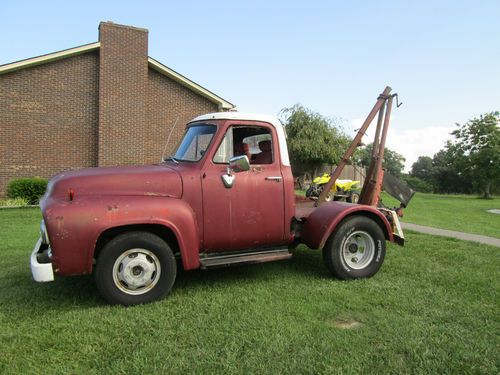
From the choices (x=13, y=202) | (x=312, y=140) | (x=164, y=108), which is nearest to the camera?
(x=13, y=202)

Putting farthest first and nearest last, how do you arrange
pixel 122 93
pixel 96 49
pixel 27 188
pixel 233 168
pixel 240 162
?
pixel 122 93
pixel 96 49
pixel 27 188
pixel 233 168
pixel 240 162

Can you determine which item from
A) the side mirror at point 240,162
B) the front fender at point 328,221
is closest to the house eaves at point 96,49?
the front fender at point 328,221

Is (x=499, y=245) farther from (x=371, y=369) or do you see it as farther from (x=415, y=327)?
(x=371, y=369)

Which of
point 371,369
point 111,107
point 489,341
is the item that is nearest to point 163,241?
point 371,369

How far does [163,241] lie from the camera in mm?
4527

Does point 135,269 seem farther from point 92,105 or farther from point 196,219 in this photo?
point 92,105

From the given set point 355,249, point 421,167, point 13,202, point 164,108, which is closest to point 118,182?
point 355,249

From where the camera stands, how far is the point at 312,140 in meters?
25.5


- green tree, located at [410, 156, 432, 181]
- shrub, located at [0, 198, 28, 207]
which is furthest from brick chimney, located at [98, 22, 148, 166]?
green tree, located at [410, 156, 432, 181]

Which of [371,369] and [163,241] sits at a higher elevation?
[163,241]

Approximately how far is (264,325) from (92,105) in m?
14.7

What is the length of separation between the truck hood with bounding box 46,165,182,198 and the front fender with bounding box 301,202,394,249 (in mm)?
1806

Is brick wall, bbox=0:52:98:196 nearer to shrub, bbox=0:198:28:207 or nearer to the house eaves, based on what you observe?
the house eaves

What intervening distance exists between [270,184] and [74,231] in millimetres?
2268
